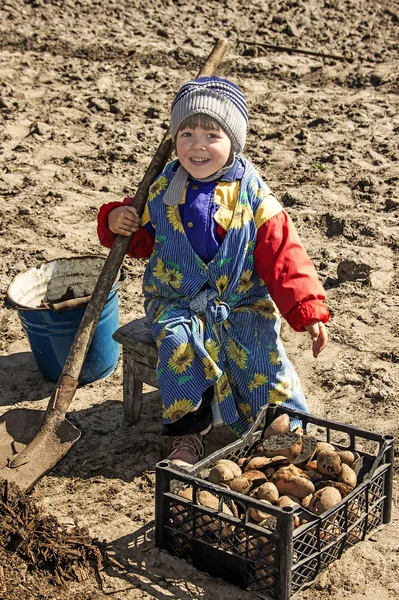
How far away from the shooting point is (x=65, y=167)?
659 cm

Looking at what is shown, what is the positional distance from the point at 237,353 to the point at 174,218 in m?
0.63

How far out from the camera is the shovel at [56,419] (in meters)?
3.84

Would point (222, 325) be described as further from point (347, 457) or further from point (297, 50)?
point (297, 50)

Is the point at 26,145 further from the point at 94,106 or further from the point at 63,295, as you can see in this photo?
the point at 63,295

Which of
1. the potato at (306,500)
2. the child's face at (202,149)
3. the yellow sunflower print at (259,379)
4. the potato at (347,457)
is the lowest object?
the potato at (306,500)

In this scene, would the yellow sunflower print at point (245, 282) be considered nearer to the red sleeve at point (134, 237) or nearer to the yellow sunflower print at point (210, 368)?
the yellow sunflower print at point (210, 368)

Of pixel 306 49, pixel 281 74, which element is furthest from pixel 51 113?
pixel 306 49

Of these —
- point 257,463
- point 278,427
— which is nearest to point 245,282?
point 278,427

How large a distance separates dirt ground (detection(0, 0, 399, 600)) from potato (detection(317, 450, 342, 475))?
0.31m

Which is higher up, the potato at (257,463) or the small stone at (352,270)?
the small stone at (352,270)

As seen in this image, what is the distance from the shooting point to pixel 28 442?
13.1ft

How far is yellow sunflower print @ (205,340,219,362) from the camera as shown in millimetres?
3877

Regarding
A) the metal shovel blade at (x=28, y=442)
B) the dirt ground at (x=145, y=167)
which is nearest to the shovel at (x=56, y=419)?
the metal shovel blade at (x=28, y=442)

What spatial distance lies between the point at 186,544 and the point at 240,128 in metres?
1.68
